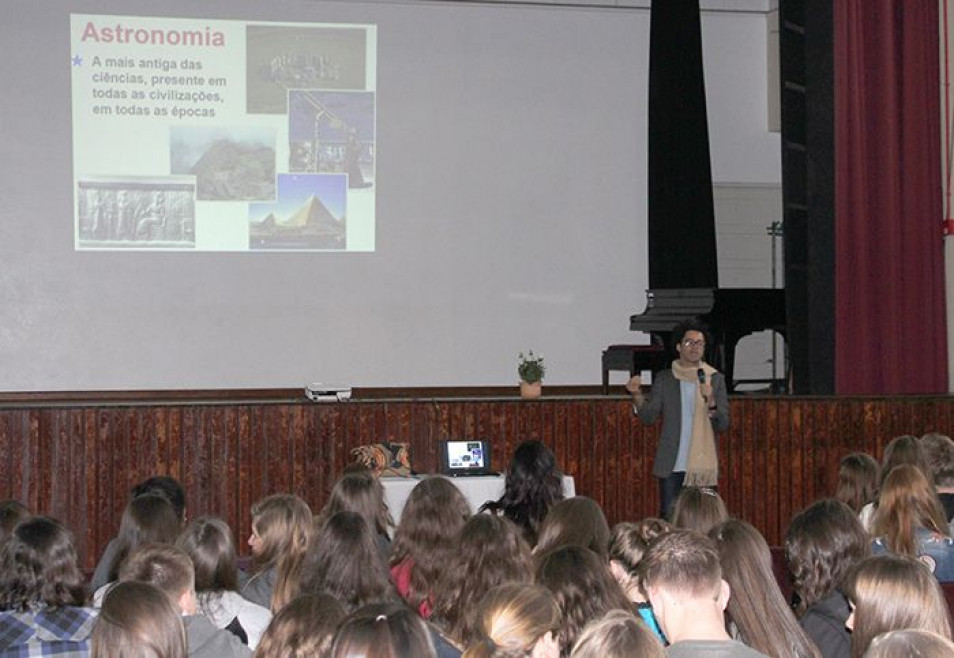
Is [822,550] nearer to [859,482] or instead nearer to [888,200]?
[859,482]

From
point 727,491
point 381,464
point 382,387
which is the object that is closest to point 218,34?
point 382,387

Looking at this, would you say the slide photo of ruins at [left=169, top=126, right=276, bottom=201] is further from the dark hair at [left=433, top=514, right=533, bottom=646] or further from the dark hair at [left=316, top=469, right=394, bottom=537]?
the dark hair at [left=433, top=514, right=533, bottom=646]

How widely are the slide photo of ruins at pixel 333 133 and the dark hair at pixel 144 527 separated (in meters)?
6.32

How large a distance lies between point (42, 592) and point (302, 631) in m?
0.93

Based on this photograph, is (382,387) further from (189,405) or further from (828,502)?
(828,502)

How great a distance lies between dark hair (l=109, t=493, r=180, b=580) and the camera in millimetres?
4066

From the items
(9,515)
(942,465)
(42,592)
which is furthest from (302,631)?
(942,465)

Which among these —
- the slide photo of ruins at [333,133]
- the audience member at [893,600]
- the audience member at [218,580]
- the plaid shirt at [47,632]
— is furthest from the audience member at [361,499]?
the slide photo of ruins at [333,133]

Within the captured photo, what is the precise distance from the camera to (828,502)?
3449mm

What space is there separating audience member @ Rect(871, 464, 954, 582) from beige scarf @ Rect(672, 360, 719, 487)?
2.62m

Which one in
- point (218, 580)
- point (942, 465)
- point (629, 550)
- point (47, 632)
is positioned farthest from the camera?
point (942, 465)

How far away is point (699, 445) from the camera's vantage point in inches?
269

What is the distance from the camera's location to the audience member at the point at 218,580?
336cm

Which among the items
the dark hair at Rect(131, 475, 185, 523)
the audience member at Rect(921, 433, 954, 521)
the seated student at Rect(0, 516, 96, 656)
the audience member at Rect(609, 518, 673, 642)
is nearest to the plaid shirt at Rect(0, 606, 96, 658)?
the seated student at Rect(0, 516, 96, 656)
